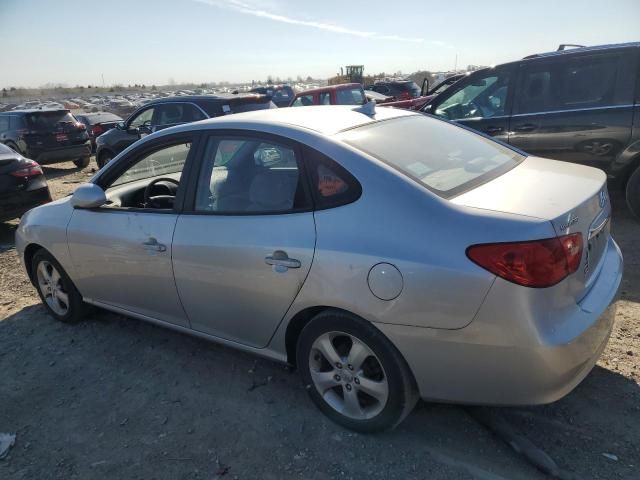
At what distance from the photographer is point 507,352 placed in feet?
6.48

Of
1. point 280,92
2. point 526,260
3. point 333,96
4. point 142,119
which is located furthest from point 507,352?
point 280,92

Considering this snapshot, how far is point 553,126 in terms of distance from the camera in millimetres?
5391

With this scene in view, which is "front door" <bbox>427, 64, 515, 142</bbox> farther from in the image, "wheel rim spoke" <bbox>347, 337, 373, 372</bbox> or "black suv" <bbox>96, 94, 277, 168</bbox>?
"wheel rim spoke" <bbox>347, 337, 373, 372</bbox>

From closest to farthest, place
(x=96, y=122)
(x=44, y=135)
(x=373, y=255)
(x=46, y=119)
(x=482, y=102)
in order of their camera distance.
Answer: (x=373, y=255)
(x=482, y=102)
(x=44, y=135)
(x=46, y=119)
(x=96, y=122)

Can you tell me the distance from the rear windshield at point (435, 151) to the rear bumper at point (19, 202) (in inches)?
239

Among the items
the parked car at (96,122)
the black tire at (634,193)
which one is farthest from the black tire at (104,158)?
the black tire at (634,193)

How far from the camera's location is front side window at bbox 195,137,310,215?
2555mm

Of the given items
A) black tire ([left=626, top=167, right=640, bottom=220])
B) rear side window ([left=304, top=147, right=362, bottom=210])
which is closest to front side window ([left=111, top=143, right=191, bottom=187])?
rear side window ([left=304, top=147, right=362, bottom=210])

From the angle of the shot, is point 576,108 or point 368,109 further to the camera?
point 576,108

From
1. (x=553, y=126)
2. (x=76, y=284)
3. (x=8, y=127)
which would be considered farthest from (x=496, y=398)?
(x=8, y=127)

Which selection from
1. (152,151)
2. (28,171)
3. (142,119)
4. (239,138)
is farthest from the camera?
(142,119)

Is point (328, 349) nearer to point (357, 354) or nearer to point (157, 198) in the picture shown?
→ point (357, 354)

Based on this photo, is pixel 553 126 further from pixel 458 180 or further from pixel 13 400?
pixel 13 400

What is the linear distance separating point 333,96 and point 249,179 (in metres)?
9.02
